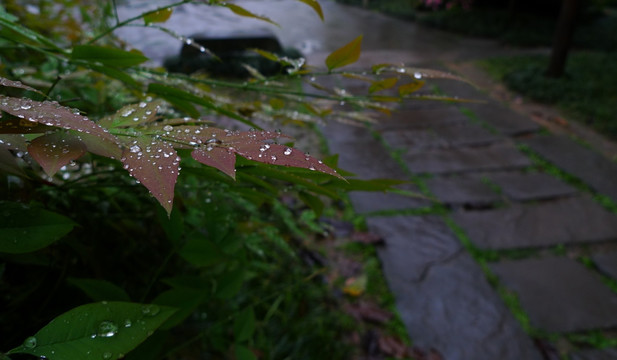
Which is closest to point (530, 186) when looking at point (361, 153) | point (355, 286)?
point (361, 153)

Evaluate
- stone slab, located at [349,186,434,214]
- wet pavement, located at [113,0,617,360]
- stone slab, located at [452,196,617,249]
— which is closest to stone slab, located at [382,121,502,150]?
wet pavement, located at [113,0,617,360]

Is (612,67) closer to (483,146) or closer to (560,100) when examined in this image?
(560,100)

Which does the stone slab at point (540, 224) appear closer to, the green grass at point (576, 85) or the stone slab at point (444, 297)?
the stone slab at point (444, 297)

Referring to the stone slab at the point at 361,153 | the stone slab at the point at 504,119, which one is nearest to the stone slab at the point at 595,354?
the stone slab at the point at 361,153

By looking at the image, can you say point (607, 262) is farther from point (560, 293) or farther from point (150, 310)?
point (150, 310)

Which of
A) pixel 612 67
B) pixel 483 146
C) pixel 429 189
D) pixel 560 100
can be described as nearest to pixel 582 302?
pixel 429 189

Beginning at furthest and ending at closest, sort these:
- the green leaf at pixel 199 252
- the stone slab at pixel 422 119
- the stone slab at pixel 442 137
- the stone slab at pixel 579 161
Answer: the stone slab at pixel 422 119 → the stone slab at pixel 442 137 → the stone slab at pixel 579 161 → the green leaf at pixel 199 252
